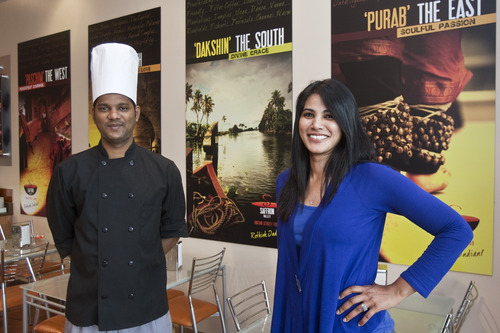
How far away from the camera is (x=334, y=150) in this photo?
1210 mm

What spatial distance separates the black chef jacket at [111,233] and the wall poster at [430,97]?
1.44 metres

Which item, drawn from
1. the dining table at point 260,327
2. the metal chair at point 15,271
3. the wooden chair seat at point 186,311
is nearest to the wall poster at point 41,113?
the metal chair at point 15,271

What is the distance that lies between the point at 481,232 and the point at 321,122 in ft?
4.92

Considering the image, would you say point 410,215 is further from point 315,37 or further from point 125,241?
point 315,37

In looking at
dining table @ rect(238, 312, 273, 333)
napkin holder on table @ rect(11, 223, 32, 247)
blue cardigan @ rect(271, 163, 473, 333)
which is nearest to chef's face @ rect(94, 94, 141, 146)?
blue cardigan @ rect(271, 163, 473, 333)

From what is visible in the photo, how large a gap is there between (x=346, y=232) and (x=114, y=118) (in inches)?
36.4

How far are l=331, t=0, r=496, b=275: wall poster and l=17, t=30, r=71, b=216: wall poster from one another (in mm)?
2971

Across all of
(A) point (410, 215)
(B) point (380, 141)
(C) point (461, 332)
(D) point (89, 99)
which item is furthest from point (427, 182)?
(D) point (89, 99)

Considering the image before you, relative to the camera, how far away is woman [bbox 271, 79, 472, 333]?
41.7 inches

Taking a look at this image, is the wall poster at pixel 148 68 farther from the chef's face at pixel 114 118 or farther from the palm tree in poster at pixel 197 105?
the chef's face at pixel 114 118

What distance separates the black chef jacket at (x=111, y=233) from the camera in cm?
143

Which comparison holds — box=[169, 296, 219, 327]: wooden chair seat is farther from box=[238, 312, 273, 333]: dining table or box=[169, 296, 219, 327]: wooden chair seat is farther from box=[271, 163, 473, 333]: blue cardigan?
box=[271, 163, 473, 333]: blue cardigan

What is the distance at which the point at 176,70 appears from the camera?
129 inches

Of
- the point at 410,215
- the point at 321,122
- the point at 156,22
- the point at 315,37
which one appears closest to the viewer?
the point at 410,215
